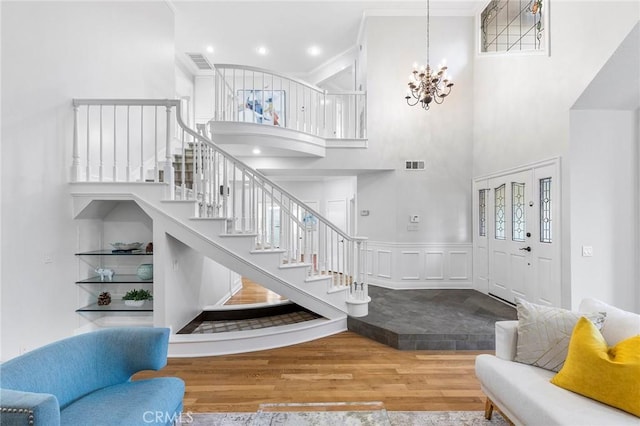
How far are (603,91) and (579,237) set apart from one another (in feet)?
5.19

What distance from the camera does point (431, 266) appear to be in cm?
546

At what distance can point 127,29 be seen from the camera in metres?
4.16

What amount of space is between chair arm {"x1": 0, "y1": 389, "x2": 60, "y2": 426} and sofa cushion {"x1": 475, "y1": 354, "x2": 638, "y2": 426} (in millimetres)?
2262

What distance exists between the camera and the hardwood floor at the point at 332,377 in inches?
93.8

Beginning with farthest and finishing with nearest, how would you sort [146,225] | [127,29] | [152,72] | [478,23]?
1. [478,23]
2. [152,72]
3. [127,29]
4. [146,225]

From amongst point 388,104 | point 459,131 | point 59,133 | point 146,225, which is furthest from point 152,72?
point 459,131

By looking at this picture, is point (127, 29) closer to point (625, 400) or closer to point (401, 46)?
point (401, 46)

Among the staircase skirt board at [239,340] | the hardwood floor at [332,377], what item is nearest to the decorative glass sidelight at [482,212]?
the hardwood floor at [332,377]

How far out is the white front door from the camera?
12.1 feet

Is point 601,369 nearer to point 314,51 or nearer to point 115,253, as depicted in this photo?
point 115,253

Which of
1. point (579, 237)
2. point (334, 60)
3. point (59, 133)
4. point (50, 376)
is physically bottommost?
point (50, 376)

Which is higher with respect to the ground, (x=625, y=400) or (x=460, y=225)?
(x=460, y=225)

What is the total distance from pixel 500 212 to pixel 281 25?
212 inches

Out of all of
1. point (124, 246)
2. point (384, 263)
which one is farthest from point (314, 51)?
point (124, 246)
